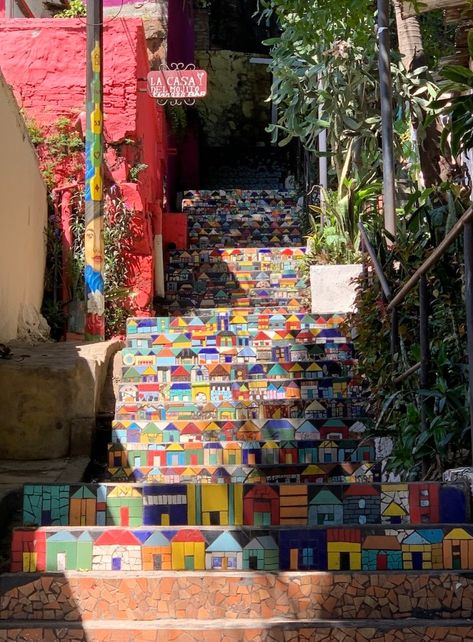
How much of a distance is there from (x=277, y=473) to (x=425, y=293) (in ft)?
3.47

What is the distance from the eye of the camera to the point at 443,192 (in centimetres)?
459

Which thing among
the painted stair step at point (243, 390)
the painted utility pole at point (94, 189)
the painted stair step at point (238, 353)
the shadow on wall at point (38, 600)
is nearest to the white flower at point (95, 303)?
the painted utility pole at point (94, 189)

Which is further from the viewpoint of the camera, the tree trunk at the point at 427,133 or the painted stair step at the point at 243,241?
the painted stair step at the point at 243,241

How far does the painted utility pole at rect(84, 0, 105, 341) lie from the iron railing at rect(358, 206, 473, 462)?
7.25ft

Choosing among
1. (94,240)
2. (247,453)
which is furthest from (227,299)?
(247,453)

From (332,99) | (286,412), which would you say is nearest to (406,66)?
(332,99)

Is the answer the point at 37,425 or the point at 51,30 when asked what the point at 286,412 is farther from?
the point at 51,30

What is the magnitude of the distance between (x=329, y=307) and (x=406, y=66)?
216 centimetres

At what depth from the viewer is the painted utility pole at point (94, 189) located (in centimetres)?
689

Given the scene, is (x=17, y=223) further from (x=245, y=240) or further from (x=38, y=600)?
(x=245, y=240)

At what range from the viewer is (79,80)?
8.60 metres

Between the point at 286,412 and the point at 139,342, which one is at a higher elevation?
the point at 139,342

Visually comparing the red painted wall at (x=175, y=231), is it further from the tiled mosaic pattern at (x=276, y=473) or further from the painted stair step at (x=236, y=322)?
the tiled mosaic pattern at (x=276, y=473)

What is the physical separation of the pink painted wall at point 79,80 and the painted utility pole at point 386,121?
10.9 feet
